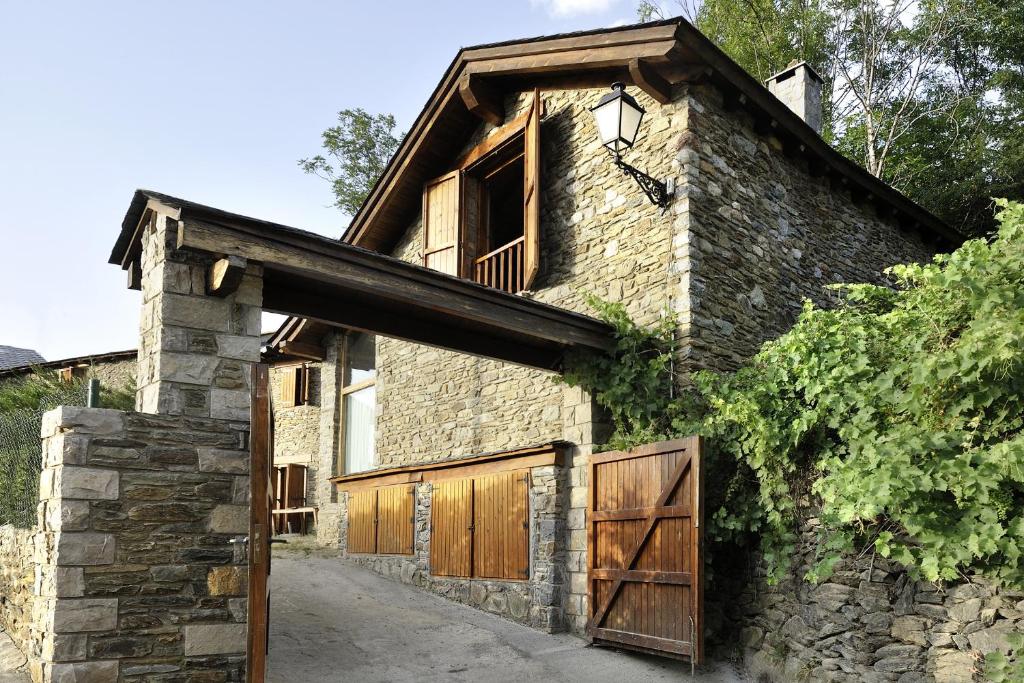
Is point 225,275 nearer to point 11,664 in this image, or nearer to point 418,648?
point 11,664

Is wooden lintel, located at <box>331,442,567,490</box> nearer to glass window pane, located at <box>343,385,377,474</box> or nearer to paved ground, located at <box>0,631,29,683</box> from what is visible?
glass window pane, located at <box>343,385,377,474</box>

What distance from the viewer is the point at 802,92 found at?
10.6m

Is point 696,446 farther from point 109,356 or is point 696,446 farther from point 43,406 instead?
point 109,356

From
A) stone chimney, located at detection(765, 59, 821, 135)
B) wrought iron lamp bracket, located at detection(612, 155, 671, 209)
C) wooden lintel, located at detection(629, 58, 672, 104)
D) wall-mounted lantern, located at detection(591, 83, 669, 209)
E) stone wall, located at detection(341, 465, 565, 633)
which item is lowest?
stone wall, located at detection(341, 465, 565, 633)

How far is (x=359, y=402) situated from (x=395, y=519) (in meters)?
3.15

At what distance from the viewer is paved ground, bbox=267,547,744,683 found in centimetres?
609

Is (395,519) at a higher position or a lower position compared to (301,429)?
lower

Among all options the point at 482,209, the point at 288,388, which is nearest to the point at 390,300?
the point at 482,209

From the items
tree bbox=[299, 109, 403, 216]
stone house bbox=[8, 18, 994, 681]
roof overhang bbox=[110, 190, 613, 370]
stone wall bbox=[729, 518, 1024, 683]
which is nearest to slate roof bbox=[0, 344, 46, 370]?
tree bbox=[299, 109, 403, 216]

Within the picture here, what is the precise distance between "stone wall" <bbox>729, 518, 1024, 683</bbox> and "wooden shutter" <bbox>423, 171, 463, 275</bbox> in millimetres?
5322

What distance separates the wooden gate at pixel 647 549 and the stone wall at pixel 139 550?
10.1 feet

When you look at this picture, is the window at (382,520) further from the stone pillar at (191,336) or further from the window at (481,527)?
the stone pillar at (191,336)

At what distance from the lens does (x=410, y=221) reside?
11.6m

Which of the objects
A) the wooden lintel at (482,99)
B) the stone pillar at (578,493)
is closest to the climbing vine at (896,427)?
the stone pillar at (578,493)
